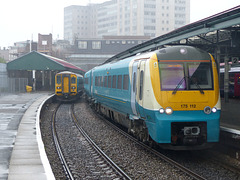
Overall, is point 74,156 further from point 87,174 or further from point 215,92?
point 215,92

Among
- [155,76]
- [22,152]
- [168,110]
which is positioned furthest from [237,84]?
[22,152]

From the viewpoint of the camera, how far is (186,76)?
9.57m

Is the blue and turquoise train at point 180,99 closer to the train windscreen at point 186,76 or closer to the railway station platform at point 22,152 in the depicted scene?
the train windscreen at point 186,76

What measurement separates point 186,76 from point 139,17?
364ft

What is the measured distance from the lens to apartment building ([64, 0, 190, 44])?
117688 millimetres

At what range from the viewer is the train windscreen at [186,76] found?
9445 millimetres

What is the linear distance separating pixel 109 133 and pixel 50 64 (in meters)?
31.0

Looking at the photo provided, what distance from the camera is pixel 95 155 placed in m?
10.8

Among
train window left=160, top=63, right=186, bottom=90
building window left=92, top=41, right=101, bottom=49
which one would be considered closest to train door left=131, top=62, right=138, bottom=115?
train window left=160, top=63, right=186, bottom=90

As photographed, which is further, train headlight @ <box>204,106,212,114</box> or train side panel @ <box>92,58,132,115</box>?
train side panel @ <box>92,58,132,115</box>

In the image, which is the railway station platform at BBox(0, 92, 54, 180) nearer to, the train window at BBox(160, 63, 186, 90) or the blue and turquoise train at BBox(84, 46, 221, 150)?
the blue and turquoise train at BBox(84, 46, 221, 150)

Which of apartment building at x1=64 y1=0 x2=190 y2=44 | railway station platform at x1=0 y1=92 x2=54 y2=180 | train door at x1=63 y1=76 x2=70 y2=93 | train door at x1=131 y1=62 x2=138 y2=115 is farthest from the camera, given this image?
apartment building at x1=64 y1=0 x2=190 y2=44

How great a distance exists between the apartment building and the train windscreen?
99963 millimetres

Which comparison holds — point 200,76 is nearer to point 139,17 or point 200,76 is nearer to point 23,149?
point 23,149
